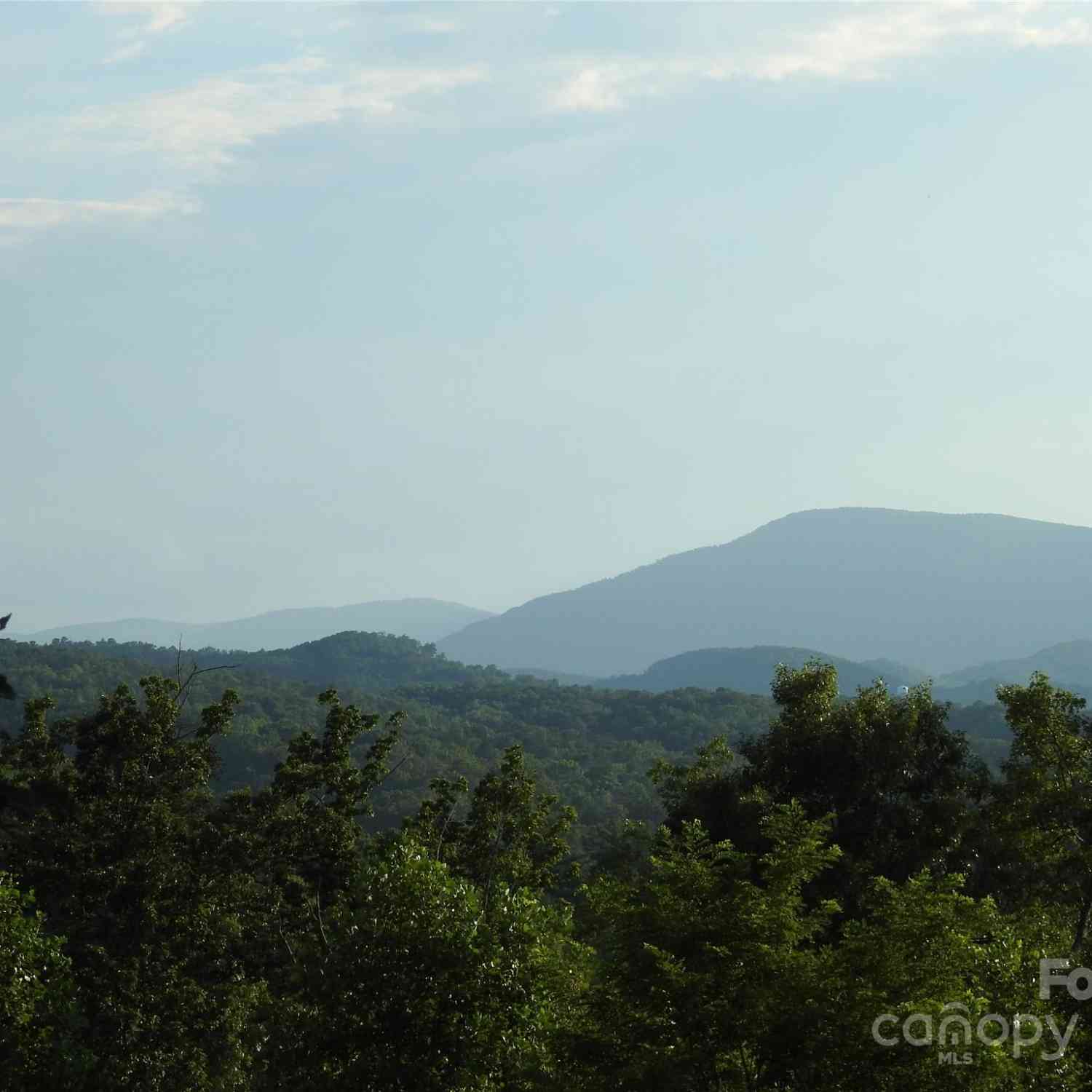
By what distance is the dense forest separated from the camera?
15141 mm

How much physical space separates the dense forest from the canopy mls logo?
1.4 inches

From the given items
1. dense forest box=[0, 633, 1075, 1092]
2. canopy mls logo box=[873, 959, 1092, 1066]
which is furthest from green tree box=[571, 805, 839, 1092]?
canopy mls logo box=[873, 959, 1092, 1066]

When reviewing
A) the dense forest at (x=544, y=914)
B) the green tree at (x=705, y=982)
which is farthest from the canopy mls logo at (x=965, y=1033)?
the green tree at (x=705, y=982)

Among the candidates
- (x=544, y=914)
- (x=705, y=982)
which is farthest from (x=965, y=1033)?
(x=544, y=914)

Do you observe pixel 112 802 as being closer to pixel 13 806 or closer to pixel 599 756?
pixel 13 806

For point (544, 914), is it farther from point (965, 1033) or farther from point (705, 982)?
point (965, 1033)

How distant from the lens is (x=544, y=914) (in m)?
20.0

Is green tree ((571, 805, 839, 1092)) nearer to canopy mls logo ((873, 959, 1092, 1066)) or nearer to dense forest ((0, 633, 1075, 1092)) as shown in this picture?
dense forest ((0, 633, 1075, 1092))

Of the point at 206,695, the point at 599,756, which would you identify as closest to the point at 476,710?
the point at 599,756

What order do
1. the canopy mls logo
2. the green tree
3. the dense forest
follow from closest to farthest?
the canopy mls logo < the green tree < the dense forest

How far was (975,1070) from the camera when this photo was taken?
14.0 metres

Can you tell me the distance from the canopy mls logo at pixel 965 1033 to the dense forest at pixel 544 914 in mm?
37

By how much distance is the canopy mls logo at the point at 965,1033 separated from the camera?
1414 cm

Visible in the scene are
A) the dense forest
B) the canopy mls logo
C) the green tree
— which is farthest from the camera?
the dense forest
